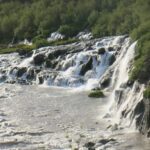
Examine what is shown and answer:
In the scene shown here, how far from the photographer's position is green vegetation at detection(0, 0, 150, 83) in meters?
85.9

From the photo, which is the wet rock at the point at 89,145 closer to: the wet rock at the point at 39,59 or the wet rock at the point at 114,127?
the wet rock at the point at 114,127

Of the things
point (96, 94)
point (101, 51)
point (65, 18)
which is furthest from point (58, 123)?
point (65, 18)

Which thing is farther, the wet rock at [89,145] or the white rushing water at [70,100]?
the white rushing water at [70,100]

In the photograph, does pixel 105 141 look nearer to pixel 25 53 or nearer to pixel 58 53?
pixel 58 53

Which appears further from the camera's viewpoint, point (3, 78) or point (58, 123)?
point (3, 78)

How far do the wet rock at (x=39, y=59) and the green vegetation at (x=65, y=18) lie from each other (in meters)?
10.5

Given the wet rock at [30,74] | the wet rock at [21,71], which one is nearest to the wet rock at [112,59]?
the wet rock at [30,74]

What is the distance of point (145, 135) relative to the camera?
36.2 metres

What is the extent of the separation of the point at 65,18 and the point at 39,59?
34.3 metres

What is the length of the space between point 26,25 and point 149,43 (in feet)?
205

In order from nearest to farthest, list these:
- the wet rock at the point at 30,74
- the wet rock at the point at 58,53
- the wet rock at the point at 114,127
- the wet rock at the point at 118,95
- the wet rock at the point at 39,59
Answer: the wet rock at the point at 114,127
the wet rock at the point at 118,95
the wet rock at the point at 30,74
the wet rock at the point at 58,53
the wet rock at the point at 39,59

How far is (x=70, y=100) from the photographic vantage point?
51031 millimetres

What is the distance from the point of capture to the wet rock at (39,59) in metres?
71.2

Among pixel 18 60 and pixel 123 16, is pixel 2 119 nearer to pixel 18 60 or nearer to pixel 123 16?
pixel 18 60
